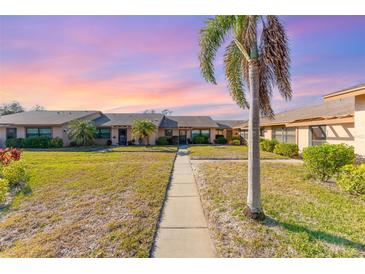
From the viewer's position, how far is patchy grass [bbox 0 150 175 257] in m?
3.76

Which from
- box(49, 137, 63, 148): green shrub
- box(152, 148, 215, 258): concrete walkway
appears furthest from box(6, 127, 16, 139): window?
box(152, 148, 215, 258): concrete walkway

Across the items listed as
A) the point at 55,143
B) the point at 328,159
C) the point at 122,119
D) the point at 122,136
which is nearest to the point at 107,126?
the point at 122,136

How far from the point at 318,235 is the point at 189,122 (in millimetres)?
27820

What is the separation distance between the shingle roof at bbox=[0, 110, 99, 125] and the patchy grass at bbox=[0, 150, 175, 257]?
2008cm

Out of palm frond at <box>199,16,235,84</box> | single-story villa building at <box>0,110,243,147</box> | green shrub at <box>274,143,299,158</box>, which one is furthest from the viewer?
single-story villa building at <box>0,110,243,147</box>

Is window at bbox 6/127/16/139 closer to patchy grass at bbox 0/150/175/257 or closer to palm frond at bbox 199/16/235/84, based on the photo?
patchy grass at bbox 0/150/175/257

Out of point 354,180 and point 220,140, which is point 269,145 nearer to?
point 220,140

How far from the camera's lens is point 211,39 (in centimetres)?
523

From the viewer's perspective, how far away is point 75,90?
1452 cm

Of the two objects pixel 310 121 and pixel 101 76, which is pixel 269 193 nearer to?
pixel 310 121

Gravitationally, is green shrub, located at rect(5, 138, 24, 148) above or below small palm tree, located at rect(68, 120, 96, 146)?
below

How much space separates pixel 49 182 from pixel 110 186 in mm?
2843

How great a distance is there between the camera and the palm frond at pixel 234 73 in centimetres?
591
